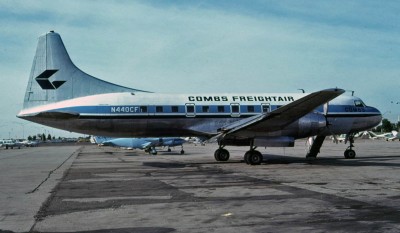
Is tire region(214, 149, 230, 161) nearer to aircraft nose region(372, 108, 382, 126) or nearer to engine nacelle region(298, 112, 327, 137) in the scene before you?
engine nacelle region(298, 112, 327, 137)

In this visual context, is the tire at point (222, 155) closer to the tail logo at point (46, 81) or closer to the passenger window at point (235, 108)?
the passenger window at point (235, 108)

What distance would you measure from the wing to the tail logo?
994 cm

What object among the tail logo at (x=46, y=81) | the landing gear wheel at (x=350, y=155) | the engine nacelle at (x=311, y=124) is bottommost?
the landing gear wheel at (x=350, y=155)

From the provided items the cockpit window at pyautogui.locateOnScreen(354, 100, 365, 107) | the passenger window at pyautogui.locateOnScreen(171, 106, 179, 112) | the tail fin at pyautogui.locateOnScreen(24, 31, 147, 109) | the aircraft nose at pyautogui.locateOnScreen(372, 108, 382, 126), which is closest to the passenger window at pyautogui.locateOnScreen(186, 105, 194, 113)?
the passenger window at pyautogui.locateOnScreen(171, 106, 179, 112)

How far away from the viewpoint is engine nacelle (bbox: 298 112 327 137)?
23625 mm

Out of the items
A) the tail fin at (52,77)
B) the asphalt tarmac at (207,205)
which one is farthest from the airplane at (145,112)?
the asphalt tarmac at (207,205)

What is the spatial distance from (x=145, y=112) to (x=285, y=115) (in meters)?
8.00

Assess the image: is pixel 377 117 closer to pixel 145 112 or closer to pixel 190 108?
pixel 190 108

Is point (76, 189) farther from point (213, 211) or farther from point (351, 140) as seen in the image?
point (351, 140)

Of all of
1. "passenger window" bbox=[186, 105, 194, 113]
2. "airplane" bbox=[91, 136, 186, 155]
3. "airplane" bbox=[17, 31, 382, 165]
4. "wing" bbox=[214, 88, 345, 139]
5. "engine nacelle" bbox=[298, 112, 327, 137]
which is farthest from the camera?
"airplane" bbox=[91, 136, 186, 155]

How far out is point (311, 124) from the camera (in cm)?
2388

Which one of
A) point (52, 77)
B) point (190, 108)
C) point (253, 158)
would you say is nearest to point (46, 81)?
point (52, 77)

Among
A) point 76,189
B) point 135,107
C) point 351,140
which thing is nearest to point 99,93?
point 135,107

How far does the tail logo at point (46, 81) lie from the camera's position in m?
23.2
